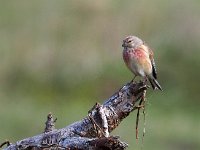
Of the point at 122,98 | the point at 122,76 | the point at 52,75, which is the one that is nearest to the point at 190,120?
the point at 122,76

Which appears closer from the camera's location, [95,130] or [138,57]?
[95,130]

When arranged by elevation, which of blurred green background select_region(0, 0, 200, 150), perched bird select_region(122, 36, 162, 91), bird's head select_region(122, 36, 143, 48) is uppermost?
blurred green background select_region(0, 0, 200, 150)

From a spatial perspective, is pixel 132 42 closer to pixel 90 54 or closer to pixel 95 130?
pixel 95 130

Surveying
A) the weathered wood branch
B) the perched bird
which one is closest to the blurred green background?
the perched bird

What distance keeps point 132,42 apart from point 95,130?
3.24 m

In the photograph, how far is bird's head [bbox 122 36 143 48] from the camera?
827 cm

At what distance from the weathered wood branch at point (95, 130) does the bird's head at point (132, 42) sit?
257cm

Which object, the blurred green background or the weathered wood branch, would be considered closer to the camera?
the weathered wood branch

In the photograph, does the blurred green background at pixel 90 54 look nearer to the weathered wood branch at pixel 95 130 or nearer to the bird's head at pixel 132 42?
the bird's head at pixel 132 42

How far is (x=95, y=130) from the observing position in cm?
518

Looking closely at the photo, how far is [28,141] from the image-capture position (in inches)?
203

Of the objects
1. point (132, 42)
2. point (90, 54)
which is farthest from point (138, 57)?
point (90, 54)

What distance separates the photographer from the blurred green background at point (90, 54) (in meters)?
15.7

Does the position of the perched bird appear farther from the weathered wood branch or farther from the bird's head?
the weathered wood branch
